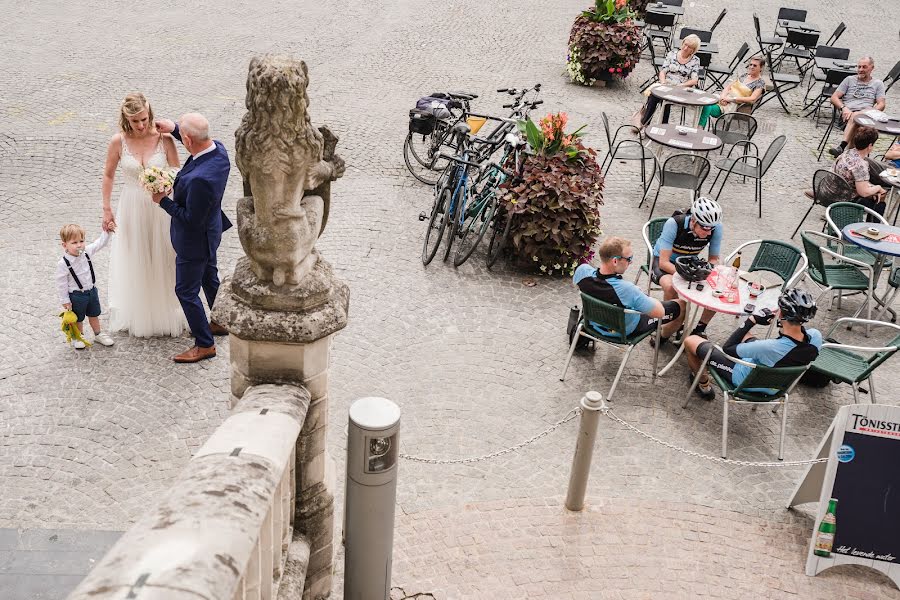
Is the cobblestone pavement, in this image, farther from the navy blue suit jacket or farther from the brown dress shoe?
the navy blue suit jacket

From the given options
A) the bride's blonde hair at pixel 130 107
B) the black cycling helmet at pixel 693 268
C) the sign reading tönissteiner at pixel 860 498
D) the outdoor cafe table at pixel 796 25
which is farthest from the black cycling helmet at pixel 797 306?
the outdoor cafe table at pixel 796 25

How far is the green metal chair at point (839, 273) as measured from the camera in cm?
848

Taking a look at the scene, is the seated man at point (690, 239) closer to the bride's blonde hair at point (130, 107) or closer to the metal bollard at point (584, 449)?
the metal bollard at point (584, 449)

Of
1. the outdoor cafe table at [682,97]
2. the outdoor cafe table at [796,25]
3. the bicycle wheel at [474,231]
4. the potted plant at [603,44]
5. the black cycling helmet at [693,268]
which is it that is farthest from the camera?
the outdoor cafe table at [796,25]

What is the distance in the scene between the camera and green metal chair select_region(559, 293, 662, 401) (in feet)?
22.7

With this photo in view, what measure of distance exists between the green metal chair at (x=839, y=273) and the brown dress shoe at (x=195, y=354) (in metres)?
5.61

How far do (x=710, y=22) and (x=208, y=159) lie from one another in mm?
17393

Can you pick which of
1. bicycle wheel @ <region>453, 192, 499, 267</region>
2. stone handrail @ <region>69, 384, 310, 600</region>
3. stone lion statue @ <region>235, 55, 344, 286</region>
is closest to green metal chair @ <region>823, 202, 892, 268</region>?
bicycle wheel @ <region>453, 192, 499, 267</region>

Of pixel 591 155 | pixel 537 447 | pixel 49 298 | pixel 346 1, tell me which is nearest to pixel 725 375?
pixel 537 447

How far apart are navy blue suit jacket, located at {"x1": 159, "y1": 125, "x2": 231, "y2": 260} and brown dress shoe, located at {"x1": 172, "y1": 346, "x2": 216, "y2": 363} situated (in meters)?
0.77

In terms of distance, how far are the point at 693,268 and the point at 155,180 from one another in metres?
4.41

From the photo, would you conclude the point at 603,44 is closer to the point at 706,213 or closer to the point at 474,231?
the point at 474,231

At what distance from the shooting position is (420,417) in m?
6.67

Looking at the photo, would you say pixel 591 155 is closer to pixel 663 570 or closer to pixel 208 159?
pixel 208 159
